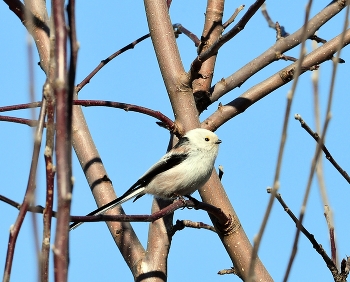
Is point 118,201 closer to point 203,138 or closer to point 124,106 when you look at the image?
point 124,106

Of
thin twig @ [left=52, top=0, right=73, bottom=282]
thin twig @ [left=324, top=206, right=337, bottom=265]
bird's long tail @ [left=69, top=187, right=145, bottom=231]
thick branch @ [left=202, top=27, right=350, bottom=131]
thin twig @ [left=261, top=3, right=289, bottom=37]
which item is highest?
thin twig @ [left=261, top=3, right=289, bottom=37]

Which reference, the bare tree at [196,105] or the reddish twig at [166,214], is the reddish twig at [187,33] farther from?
the reddish twig at [166,214]

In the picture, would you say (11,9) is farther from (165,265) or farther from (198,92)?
(165,265)

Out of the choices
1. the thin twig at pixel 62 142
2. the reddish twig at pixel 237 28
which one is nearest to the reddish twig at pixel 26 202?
the thin twig at pixel 62 142

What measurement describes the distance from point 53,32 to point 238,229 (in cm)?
227

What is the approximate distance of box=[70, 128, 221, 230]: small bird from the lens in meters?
4.17

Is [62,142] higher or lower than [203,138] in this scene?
lower

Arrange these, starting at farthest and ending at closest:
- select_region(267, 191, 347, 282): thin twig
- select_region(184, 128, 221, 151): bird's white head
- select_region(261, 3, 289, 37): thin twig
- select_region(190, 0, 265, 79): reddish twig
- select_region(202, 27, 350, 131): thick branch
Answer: select_region(261, 3, 289, 37): thin twig
select_region(184, 128, 221, 151): bird's white head
select_region(202, 27, 350, 131): thick branch
select_region(190, 0, 265, 79): reddish twig
select_region(267, 191, 347, 282): thin twig

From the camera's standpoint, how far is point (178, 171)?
172 inches

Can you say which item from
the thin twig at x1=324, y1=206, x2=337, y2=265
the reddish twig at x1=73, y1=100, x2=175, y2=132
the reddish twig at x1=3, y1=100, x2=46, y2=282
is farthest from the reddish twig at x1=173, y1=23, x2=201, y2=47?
the reddish twig at x1=3, y1=100, x2=46, y2=282

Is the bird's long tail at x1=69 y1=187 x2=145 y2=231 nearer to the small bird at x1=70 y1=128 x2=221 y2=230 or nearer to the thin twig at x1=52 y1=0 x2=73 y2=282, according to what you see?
the small bird at x1=70 y1=128 x2=221 y2=230

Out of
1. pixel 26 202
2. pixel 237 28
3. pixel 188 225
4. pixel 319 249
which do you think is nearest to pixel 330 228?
pixel 319 249

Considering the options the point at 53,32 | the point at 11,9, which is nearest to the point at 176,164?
the point at 11,9

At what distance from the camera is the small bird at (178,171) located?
13.7ft
